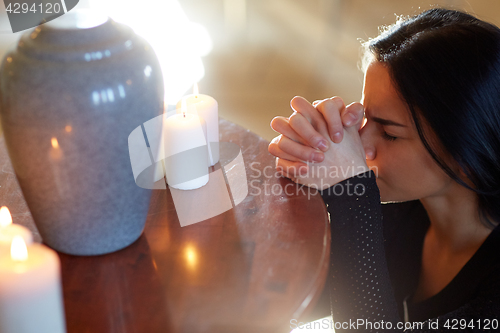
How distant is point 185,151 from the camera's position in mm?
588

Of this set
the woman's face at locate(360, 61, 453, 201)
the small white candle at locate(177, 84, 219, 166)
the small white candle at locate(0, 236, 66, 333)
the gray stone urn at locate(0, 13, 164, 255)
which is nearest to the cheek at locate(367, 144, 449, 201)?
the woman's face at locate(360, 61, 453, 201)

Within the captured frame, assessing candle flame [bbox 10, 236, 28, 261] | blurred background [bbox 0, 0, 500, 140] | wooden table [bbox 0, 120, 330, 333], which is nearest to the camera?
candle flame [bbox 10, 236, 28, 261]

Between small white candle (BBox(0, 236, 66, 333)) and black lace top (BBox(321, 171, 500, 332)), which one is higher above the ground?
small white candle (BBox(0, 236, 66, 333))

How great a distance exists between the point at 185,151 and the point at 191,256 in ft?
0.50

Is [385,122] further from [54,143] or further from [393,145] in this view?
[54,143]

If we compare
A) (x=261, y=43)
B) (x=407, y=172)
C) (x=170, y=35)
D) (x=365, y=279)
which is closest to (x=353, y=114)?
(x=407, y=172)

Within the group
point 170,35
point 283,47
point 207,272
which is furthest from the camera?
point 283,47

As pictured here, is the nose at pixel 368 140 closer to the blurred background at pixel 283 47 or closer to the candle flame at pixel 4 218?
the candle flame at pixel 4 218

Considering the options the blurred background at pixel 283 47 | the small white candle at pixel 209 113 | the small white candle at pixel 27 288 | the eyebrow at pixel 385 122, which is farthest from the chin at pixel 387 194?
the blurred background at pixel 283 47

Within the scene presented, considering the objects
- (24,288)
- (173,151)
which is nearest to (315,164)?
(173,151)

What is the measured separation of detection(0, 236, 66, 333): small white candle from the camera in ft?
1.07

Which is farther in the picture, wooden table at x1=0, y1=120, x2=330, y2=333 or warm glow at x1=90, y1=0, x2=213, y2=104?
warm glow at x1=90, y1=0, x2=213, y2=104

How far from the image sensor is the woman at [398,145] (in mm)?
655

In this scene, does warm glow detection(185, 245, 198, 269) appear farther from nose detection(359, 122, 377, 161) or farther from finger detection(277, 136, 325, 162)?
nose detection(359, 122, 377, 161)
